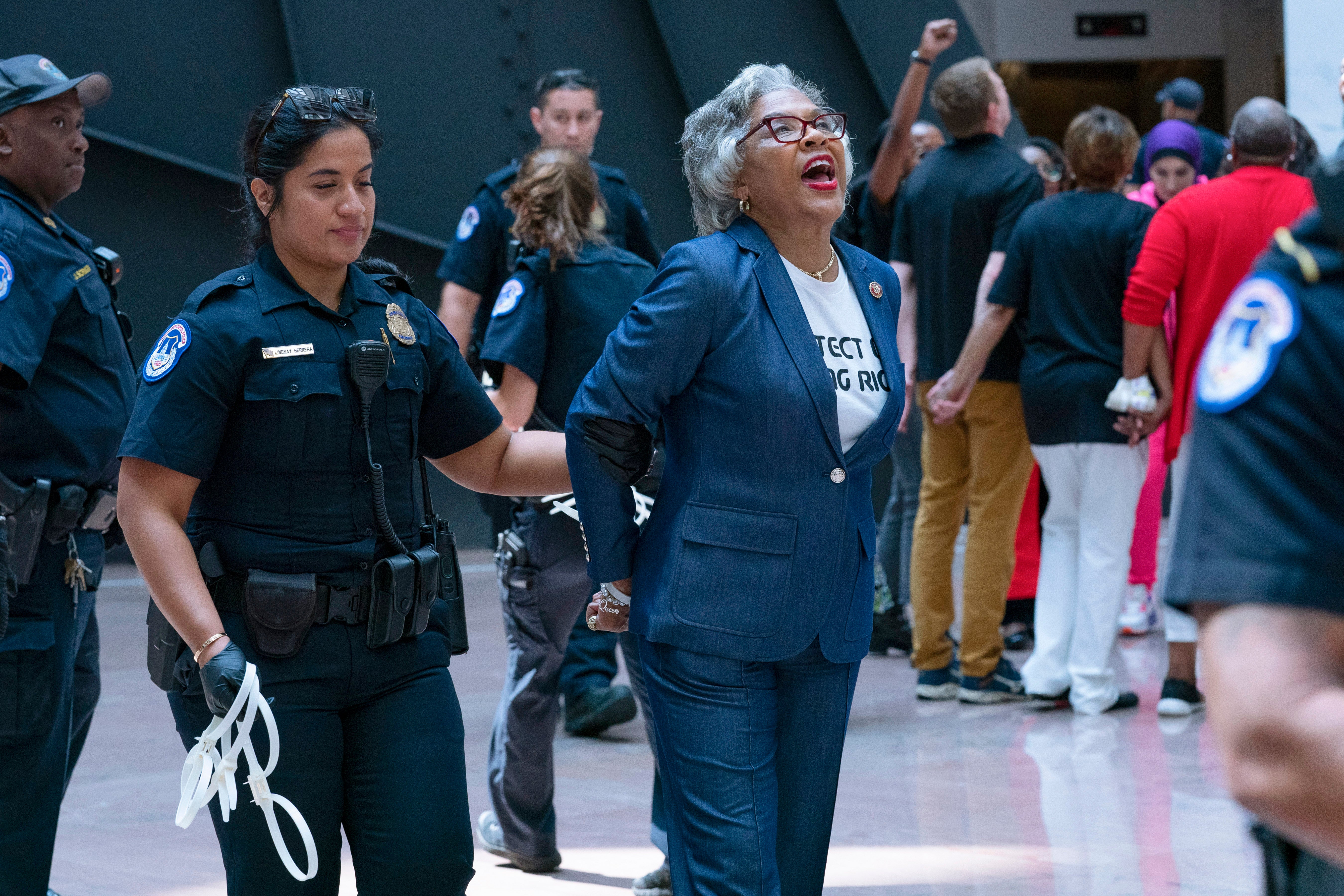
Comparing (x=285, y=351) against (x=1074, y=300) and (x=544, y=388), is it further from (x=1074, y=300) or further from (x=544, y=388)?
(x=1074, y=300)

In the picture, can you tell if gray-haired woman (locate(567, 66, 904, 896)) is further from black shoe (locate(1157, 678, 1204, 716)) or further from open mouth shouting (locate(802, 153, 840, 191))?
black shoe (locate(1157, 678, 1204, 716))

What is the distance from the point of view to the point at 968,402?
510 cm

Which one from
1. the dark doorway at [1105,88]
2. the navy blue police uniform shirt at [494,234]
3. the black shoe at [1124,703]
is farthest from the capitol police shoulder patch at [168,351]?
the dark doorway at [1105,88]

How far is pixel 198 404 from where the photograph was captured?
6.76 feet

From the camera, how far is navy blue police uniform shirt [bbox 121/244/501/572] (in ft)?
6.79

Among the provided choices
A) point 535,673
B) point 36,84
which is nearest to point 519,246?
point 535,673

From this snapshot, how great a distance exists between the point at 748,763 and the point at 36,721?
1.57m

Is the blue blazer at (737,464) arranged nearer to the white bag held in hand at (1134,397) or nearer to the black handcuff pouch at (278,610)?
the black handcuff pouch at (278,610)

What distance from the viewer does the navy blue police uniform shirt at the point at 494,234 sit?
14.3 ft

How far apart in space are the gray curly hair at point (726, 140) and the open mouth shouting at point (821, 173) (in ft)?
0.10

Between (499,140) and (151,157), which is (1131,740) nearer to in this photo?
(499,140)

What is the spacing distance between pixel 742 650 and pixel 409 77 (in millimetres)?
5924

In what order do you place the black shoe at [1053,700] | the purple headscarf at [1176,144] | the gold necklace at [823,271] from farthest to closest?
the purple headscarf at [1176,144] → the black shoe at [1053,700] → the gold necklace at [823,271]

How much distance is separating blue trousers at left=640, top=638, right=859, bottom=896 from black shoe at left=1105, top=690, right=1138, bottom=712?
3001 mm
